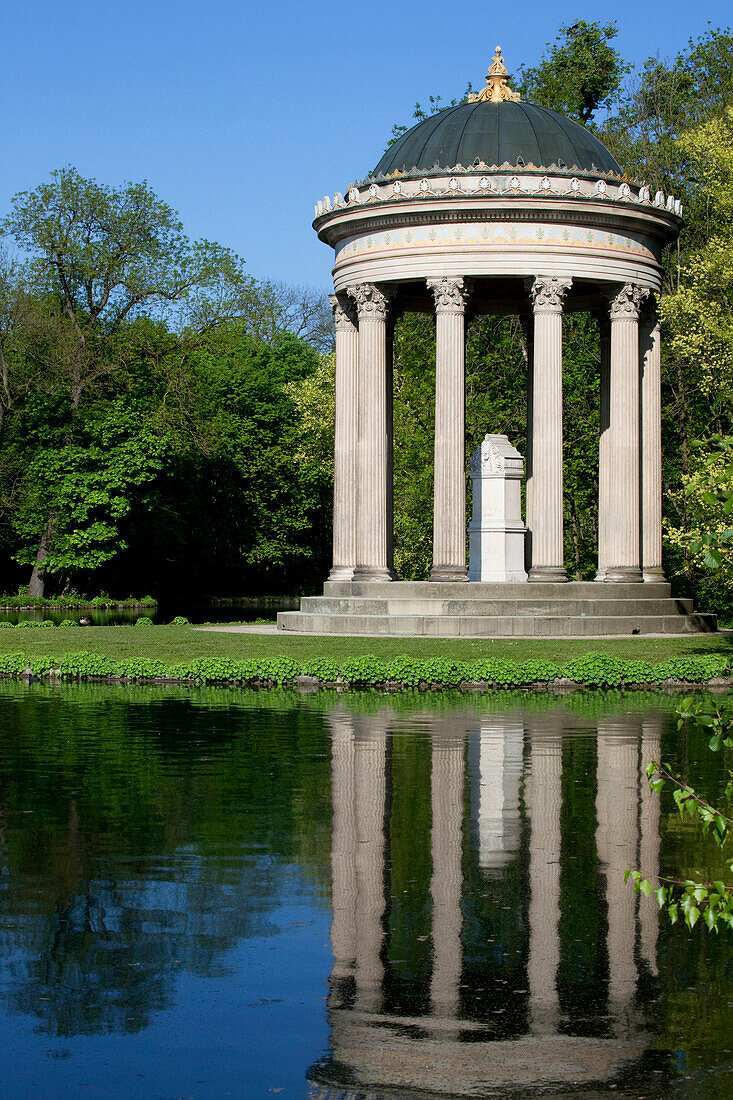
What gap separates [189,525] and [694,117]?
42.8 meters

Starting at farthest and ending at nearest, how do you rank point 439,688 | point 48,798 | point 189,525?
point 189,525, point 439,688, point 48,798

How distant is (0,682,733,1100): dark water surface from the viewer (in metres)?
8.80

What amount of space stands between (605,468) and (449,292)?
321 inches

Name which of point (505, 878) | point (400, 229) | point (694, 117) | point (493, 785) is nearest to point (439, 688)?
point (493, 785)

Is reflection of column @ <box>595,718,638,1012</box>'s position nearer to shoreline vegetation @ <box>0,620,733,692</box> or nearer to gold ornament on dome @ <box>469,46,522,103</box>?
shoreline vegetation @ <box>0,620,733,692</box>

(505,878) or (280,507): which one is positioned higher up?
(280,507)

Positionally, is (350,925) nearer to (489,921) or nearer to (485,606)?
(489,921)

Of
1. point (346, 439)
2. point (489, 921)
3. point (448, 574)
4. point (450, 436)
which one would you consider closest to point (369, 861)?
point (489, 921)

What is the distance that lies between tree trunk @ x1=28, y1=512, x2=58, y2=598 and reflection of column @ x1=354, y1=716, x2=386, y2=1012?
61341 millimetres

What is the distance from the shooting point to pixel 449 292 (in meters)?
48.0

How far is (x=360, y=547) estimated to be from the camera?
49844mm

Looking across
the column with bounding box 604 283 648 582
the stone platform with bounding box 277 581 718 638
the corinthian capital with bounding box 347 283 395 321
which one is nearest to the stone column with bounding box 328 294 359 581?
the corinthian capital with bounding box 347 283 395 321

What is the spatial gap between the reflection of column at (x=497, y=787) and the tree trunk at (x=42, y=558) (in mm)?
59855

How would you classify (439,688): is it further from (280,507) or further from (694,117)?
(280,507)
